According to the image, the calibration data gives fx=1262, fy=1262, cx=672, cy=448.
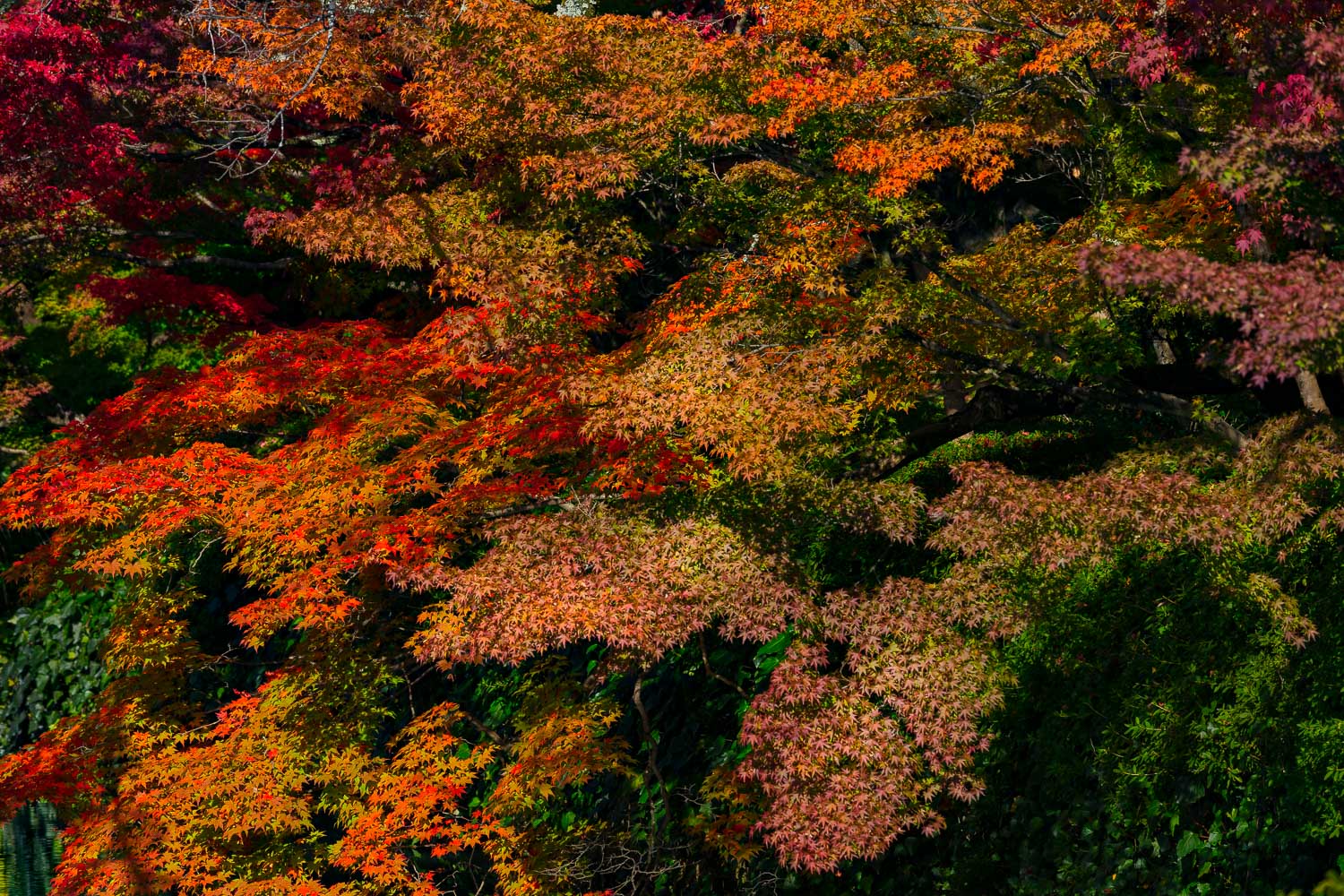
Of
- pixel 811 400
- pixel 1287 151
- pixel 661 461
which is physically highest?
pixel 1287 151

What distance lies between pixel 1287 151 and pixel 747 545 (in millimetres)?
4337

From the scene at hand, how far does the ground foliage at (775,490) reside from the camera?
8.27 m

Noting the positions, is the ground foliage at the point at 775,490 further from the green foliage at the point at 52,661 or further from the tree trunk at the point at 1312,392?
the green foliage at the point at 52,661

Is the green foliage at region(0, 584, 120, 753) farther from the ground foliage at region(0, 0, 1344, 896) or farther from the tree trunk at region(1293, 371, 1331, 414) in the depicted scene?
the tree trunk at region(1293, 371, 1331, 414)

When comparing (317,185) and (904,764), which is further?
(317,185)

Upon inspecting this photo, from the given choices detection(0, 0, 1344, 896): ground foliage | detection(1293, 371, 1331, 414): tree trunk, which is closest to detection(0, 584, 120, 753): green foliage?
detection(0, 0, 1344, 896): ground foliage

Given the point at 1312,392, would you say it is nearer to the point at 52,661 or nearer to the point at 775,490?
the point at 775,490

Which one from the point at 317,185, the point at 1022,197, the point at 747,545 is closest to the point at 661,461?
the point at 747,545

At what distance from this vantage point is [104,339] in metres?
21.8

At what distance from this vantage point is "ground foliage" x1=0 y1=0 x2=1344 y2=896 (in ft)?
27.1

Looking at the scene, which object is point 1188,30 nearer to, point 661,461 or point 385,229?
point 661,461

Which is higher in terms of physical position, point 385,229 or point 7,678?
point 385,229

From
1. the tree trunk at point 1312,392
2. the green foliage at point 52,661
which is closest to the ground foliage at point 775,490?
the tree trunk at point 1312,392

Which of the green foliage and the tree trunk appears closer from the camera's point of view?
the tree trunk
